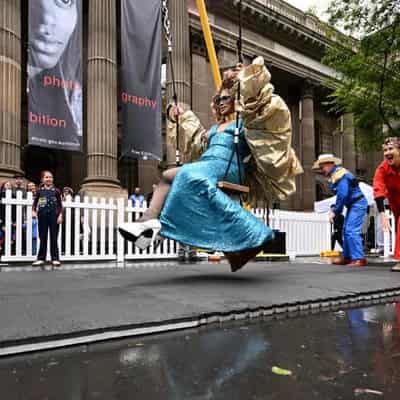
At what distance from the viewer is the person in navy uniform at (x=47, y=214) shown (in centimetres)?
710

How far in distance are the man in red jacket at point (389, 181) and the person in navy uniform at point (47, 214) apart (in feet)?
15.9

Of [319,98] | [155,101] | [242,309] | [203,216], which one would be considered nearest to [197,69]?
[155,101]

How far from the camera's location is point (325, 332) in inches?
101

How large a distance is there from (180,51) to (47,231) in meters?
10.8

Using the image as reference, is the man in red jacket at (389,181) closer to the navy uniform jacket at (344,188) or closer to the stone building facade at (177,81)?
the navy uniform jacket at (344,188)

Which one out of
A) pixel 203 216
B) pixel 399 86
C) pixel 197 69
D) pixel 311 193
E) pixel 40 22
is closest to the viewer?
pixel 203 216

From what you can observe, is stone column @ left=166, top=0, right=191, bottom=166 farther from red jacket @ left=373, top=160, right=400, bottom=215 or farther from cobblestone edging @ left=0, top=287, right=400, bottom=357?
cobblestone edging @ left=0, top=287, right=400, bottom=357

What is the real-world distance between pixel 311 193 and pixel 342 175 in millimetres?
17127

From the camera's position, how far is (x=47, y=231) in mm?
7164

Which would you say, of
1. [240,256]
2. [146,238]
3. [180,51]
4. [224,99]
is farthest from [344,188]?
[180,51]

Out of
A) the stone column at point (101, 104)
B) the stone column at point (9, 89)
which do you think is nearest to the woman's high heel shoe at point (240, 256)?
the stone column at point (9, 89)

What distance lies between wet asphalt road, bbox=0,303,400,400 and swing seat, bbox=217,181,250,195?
185cm

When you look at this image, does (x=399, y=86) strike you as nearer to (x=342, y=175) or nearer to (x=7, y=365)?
(x=342, y=175)

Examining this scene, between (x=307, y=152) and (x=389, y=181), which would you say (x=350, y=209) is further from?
(x=307, y=152)
